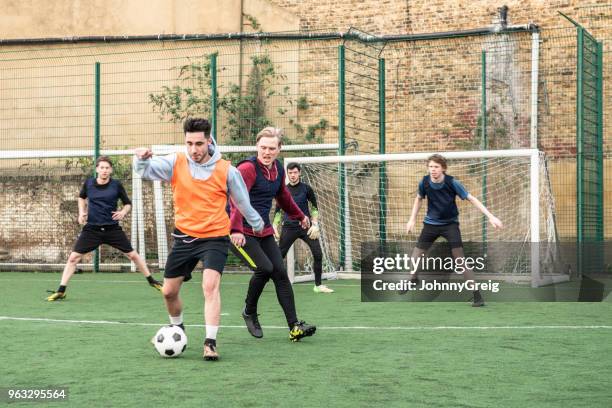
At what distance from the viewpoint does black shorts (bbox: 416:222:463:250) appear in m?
12.7

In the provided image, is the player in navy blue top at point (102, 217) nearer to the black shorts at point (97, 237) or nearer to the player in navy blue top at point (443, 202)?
the black shorts at point (97, 237)

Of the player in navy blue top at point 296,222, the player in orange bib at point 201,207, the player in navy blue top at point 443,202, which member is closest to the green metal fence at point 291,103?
the player in navy blue top at point 296,222

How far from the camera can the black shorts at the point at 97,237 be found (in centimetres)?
1387

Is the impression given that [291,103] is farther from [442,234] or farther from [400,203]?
[442,234]

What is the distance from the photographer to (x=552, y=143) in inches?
771

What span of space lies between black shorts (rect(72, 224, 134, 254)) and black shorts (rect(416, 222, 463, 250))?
417 cm

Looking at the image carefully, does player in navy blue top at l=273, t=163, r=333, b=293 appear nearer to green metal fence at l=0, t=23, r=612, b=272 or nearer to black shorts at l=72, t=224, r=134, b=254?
black shorts at l=72, t=224, r=134, b=254

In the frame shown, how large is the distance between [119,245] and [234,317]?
3524 millimetres

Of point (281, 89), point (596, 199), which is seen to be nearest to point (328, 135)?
Result: point (281, 89)

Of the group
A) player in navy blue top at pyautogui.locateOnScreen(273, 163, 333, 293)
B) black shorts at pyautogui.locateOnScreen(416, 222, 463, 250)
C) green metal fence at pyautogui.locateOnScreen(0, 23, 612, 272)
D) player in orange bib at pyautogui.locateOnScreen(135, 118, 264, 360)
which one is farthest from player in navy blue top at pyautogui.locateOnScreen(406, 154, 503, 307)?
green metal fence at pyautogui.locateOnScreen(0, 23, 612, 272)

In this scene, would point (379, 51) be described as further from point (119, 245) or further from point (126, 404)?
point (126, 404)

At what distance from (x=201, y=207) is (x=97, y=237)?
6393 mm

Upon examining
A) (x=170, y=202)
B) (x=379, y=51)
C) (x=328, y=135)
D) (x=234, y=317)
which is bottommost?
(x=234, y=317)

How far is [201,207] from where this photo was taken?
790cm
